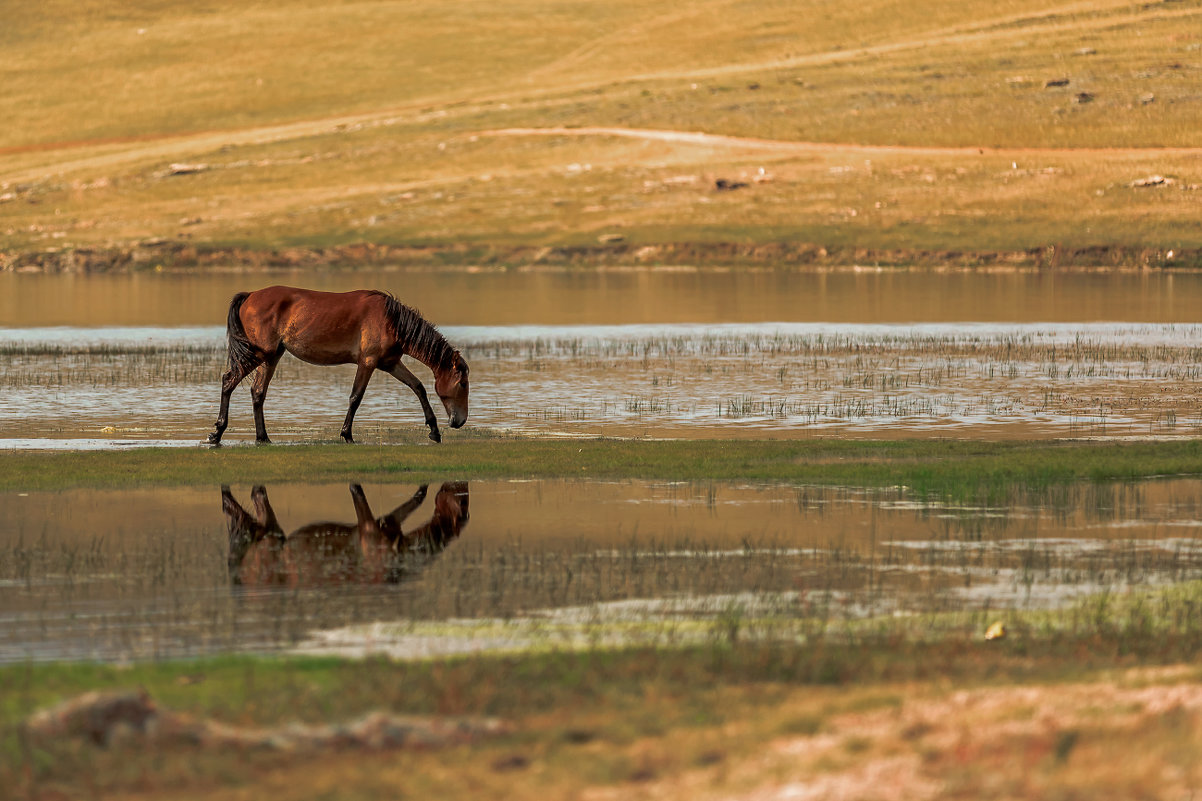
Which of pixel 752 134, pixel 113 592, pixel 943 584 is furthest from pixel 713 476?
pixel 752 134

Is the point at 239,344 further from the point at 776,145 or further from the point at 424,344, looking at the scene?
the point at 776,145

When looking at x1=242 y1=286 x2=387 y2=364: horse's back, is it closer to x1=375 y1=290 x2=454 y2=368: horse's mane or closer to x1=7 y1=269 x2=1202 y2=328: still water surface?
x1=375 y1=290 x2=454 y2=368: horse's mane

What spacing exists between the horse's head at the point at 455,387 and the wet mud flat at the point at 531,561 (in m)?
3.83

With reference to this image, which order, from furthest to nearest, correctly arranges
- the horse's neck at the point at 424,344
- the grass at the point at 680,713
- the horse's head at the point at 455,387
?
1. the horse's head at the point at 455,387
2. the horse's neck at the point at 424,344
3. the grass at the point at 680,713

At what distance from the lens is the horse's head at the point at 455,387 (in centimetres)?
2262

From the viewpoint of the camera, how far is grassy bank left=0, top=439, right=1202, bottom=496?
18.8m

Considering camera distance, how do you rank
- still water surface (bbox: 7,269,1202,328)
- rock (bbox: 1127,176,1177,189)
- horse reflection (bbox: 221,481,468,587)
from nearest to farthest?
1. horse reflection (bbox: 221,481,468,587)
2. still water surface (bbox: 7,269,1202,328)
3. rock (bbox: 1127,176,1177,189)

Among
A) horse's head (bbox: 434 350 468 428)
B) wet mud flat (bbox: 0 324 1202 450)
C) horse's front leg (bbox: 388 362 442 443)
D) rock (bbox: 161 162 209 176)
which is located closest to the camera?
horse's front leg (bbox: 388 362 442 443)

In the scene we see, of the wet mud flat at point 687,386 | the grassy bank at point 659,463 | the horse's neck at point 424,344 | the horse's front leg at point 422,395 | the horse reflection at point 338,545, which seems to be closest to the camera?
the horse reflection at point 338,545

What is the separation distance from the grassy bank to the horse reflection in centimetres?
143

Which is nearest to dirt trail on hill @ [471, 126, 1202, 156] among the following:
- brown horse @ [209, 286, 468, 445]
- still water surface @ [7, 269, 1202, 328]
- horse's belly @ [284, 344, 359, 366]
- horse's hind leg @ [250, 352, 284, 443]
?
still water surface @ [7, 269, 1202, 328]

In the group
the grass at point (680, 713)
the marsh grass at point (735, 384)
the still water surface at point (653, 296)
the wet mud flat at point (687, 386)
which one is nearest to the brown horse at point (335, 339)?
the wet mud flat at point (687, 386)

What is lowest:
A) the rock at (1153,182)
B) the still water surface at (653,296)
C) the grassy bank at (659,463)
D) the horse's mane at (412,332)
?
the grassy bank at (659,463)

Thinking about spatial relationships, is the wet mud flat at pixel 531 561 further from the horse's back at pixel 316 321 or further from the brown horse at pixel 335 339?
the horse's back at pixel 316 321
